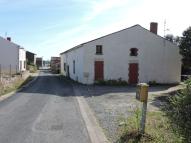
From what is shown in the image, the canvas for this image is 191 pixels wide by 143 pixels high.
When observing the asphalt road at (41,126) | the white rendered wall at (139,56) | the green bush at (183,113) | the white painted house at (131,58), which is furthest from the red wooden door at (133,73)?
the green bush at (183,113)

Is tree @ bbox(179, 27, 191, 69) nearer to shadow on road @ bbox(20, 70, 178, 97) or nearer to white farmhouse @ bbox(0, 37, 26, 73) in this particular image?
shadow on road @ bbox(20, 70, 178, 97)

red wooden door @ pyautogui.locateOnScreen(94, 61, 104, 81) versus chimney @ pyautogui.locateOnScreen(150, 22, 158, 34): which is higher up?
chimney @ pyautogui.locateOnScreen(150, 22, 158, 34)

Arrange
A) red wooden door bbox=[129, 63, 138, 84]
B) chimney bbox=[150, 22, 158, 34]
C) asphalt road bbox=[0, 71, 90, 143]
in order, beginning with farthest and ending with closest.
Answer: chimney bbox=[150, 22, 158, 34] < red wooden door bbox=[129, 63, 138, 84] < asphalt road bbox=[0, 71, 90, 143]

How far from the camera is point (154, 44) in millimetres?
35750

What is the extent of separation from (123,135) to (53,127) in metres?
2.98

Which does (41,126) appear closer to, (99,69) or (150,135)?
(150,135)

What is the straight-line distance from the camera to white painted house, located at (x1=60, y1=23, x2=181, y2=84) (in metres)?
34.6

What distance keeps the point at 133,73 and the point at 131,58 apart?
1.52m

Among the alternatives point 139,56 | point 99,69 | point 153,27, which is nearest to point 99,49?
point 99,69

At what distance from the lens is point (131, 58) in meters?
35.3

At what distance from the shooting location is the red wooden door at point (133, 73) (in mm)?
35344

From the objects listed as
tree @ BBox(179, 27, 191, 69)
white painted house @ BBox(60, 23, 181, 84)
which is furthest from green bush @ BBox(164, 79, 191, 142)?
tree @ BBox(179, 27, 191, 69)

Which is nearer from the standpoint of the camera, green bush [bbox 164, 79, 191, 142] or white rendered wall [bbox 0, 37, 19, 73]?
green bush [bbox 164, 79, 191, 142]

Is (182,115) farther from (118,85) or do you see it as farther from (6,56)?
(6,56)
